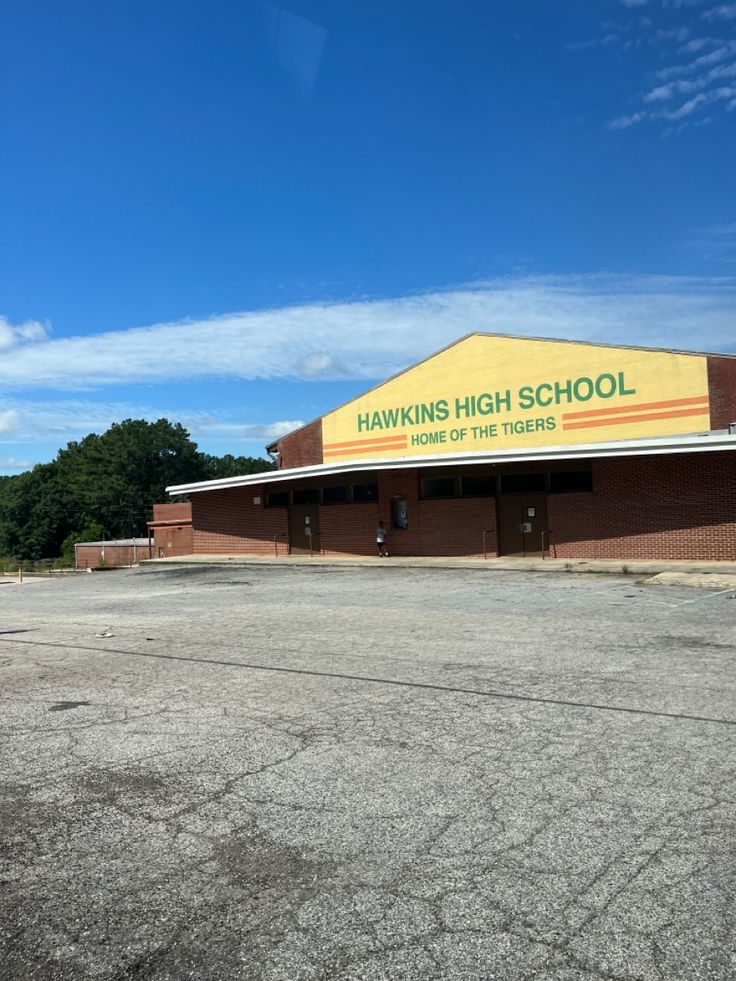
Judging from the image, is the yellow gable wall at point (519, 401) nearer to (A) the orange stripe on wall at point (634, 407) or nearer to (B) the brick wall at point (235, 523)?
(A) the orange stripe on wall at point (634, 407)

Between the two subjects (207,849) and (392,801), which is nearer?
(207,849)

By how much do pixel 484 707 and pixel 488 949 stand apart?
395 cm

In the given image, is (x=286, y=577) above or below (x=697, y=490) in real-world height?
below

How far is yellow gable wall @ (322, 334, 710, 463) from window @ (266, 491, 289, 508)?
3998 millimetres

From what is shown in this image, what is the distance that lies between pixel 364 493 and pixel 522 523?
690 centimetres

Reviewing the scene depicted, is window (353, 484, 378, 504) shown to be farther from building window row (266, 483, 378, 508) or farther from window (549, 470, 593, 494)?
window (549, 470, 593, 494)

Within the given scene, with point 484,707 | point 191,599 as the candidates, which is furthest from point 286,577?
point 484,707

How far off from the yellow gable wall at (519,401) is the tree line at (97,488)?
7131cm

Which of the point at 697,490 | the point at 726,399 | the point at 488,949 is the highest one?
the point at 726,399

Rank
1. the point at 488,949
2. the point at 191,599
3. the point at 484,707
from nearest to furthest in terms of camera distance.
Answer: the point at 488,949 → the point at 484,707 → the point at 191,599

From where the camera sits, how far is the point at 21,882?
13.3 ft

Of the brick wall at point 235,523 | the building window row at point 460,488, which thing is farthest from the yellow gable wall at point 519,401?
the brick wall at point 235,523

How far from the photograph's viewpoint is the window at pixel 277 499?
34938 mm

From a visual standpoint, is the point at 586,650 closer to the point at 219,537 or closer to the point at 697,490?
the point at 697,490
